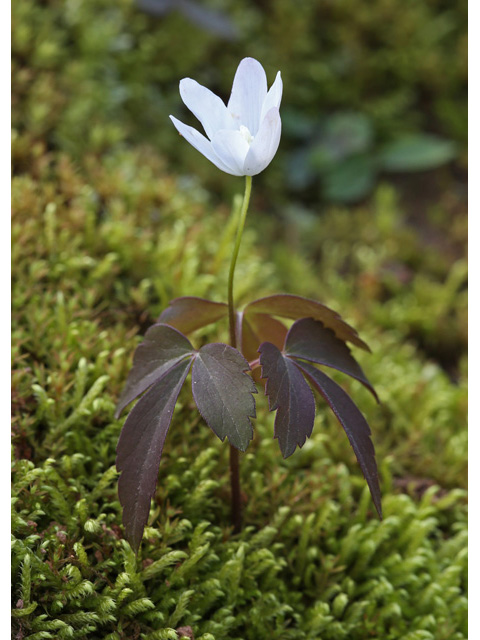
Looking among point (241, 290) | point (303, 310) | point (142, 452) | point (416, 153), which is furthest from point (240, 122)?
Answer: point (416, 153)

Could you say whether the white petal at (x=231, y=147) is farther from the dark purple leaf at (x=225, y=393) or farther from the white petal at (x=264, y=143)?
the dark purple leaf at (x=225, y=393)

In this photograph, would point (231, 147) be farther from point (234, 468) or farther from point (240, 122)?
point (234, 468)

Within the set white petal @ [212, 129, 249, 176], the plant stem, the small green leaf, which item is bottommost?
the plant stem

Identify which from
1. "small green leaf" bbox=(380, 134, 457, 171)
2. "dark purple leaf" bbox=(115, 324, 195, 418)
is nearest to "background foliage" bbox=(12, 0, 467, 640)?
"small green leaf" bbox=(380, 134, 457, 171)

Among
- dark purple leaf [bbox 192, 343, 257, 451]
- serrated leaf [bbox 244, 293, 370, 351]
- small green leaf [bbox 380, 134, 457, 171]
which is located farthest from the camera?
small green leaf [bbox 380, 134, 457, 171]

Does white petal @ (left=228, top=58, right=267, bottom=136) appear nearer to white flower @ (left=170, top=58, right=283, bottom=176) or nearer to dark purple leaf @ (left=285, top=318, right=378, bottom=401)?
white flower @ (left=170, top=58, right=283, bottom=176)
